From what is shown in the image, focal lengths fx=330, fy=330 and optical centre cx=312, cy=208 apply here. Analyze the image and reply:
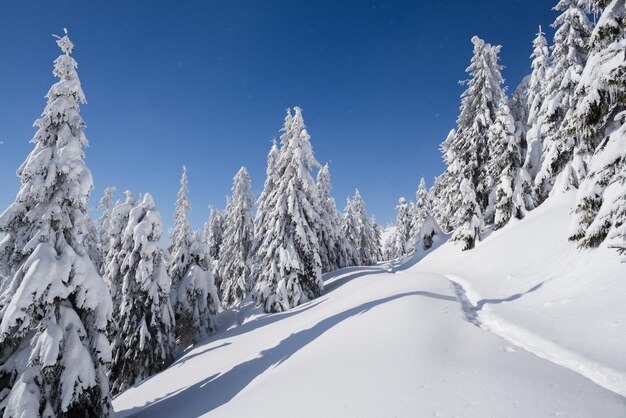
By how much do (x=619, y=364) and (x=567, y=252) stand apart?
7598mm

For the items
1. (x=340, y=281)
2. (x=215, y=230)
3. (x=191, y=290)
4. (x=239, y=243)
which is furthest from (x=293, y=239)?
(x=215, y=230)

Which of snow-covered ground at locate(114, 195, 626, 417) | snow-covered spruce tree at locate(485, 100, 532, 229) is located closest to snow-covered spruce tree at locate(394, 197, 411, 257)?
Result: snow-covered spruce tree at locate(485, 100, 532, 229)

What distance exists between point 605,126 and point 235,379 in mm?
12392

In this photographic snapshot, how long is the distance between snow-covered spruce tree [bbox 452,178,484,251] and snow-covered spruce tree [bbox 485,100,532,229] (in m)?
1.39

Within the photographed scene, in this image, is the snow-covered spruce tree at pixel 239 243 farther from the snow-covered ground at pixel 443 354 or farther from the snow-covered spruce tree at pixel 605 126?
the snow-covered spruce tree at pixel 605 126

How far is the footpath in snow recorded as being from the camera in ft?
16.6

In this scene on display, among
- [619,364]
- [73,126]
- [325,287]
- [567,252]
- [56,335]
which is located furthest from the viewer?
[325,287]

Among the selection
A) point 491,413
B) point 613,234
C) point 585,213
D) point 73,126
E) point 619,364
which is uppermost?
point 73,126

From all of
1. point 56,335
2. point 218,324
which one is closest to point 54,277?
point 56,335

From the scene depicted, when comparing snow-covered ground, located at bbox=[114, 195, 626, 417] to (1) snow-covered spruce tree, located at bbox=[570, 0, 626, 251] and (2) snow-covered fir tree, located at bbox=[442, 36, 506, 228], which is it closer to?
(1) snow-covered spruce tree, located at bbox=[570, 0, 626, 251]

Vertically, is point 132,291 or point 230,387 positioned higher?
point 132,291

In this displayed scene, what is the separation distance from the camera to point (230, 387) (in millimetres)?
9617

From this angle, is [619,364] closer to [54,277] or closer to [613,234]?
[613,234]

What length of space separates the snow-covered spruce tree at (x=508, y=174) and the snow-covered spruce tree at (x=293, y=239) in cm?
1248
